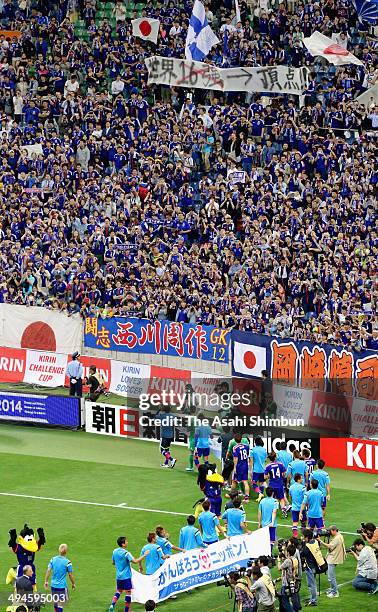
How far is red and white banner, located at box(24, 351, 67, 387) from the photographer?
140ft

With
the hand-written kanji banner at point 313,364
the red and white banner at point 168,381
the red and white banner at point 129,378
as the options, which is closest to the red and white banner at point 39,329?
the red and white banner at point 129,378

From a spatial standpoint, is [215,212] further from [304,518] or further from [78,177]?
[304,518]

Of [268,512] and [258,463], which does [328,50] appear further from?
[268,512]

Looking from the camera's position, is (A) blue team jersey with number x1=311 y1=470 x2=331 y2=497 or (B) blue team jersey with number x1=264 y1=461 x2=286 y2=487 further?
(B) blue team jersey with number x1=264 y1=461 x2=286 y2=487

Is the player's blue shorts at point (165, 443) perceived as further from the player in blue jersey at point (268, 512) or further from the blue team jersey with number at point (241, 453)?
the player in blue jersey at point (268, 512)

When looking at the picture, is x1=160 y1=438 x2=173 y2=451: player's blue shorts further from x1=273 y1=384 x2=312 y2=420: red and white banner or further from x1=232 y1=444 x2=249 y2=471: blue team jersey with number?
x1=232 y1=444 x2=249 y2=471: blue team jersey with number

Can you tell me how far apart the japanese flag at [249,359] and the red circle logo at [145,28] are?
17.3 meters

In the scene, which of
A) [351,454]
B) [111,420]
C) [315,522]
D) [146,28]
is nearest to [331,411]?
[351,454]

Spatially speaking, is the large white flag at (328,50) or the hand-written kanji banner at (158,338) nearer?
the hand-written kanji banner at (158,338)

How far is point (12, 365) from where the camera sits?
4381 cm

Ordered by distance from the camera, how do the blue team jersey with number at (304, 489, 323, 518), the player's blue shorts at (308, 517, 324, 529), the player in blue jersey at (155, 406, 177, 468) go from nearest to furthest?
the blue team jersey with number at (304, 489, 323, 518) < the player's blue shorts at (308, 517, 324, 529) < the player in blue jersey at (155, 406, 177, 468)

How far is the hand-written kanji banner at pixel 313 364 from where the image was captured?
36969mm

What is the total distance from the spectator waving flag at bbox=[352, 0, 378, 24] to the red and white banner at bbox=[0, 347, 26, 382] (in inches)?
703

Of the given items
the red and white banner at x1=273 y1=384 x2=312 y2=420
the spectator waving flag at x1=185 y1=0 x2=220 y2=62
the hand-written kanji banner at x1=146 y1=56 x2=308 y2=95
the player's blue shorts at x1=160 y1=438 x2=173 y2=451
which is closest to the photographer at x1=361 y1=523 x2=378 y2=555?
the player's blue shorts at x1=160 y1=438 x2=173 y2=451
